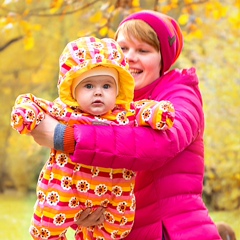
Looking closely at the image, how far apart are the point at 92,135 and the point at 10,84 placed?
2.91 metres

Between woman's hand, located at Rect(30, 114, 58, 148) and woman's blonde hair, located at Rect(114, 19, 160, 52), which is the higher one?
woman's blonde hair, located at Rect(114, 19, 160, 52)

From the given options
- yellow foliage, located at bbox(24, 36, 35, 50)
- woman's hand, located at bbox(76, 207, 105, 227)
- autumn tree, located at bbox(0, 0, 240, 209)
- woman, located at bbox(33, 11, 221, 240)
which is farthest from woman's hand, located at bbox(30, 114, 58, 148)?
autumn tree, located at bbox(0, 0, 240, 209)

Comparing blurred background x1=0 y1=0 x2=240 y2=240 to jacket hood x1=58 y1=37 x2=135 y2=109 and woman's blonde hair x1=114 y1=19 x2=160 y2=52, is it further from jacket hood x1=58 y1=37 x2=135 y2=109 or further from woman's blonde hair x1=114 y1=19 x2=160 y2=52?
jacket hood x1=58 y1=37 x2=135 y2=109

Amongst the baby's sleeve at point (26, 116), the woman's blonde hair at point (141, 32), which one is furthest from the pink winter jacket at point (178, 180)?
the baby's sleeve at point (26, 116)

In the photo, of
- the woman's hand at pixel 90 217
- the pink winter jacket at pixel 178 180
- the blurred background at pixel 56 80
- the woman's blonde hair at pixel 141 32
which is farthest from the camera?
the blurred background at pixel 56 80

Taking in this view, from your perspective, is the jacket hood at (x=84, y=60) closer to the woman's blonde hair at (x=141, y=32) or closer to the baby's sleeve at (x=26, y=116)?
the baby's sleeve at (x=26, y=116)

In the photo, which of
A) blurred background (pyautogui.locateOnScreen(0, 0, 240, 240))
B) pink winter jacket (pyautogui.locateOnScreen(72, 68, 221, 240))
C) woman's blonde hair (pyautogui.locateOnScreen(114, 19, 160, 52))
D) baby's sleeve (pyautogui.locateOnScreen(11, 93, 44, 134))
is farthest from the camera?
blurred background (pyautogui.locateOnScreen(0, 0, 240, 240))

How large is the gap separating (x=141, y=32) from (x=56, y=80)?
8.57 feet

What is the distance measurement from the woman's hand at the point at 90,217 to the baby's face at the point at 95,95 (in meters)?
0.24

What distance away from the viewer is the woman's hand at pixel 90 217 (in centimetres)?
159

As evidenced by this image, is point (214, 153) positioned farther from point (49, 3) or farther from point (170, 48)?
point (170, 48)

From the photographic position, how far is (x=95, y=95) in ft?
5.03

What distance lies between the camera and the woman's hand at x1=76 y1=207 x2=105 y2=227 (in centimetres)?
159

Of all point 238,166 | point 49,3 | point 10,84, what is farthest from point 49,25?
point 238,166
